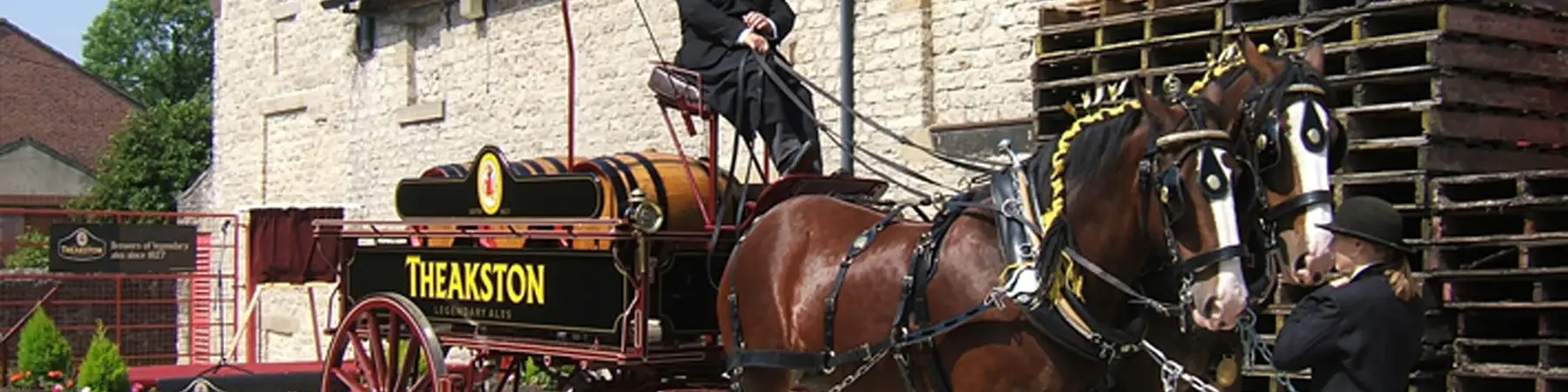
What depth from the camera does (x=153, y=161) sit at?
42.0 meters

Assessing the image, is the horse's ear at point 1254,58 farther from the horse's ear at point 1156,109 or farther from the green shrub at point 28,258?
the green shrub at point 28,258

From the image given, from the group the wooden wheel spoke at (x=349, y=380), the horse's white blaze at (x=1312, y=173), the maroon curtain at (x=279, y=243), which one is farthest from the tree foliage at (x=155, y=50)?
the horse's white blaze at (x=1312, y=173)

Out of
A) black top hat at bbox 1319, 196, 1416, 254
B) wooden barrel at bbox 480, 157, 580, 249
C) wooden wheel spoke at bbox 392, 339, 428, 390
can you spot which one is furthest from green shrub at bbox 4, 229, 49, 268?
black top hat at bbox 1319, 196, 1416, 254

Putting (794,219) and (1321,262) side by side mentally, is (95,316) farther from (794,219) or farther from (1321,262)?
(1321,262)

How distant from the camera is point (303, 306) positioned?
2011 centimetres

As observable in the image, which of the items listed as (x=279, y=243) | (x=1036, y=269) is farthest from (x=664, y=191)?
(x=279, y=243)

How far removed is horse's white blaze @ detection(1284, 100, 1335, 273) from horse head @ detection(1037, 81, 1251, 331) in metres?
0.15

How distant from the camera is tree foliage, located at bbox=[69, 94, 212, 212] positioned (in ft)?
135

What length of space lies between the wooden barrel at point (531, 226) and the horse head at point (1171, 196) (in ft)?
9.71

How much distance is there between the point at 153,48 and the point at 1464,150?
60.3 metres

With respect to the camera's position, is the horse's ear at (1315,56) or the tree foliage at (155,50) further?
the tree foliage at (155,50)

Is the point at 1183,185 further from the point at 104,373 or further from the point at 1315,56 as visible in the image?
the point at 104,373

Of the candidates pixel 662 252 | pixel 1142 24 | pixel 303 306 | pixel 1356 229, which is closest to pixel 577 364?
pixel 662 252

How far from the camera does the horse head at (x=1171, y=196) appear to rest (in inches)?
178
